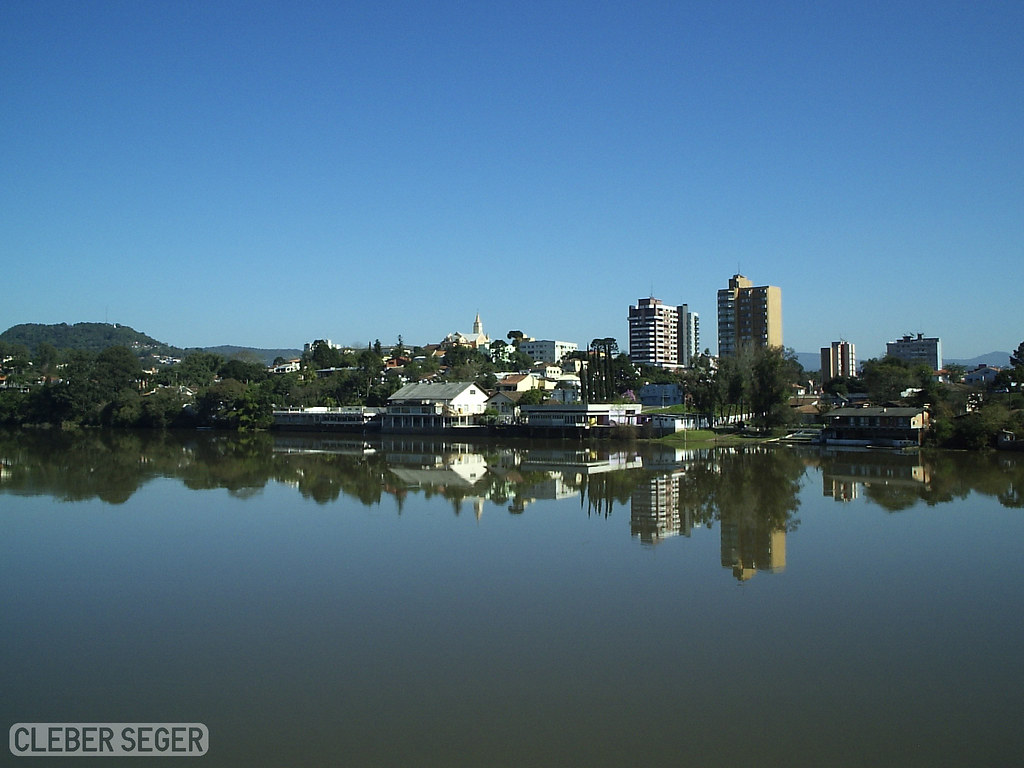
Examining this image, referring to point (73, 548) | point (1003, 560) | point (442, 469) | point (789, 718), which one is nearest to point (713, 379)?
point (442, 469)

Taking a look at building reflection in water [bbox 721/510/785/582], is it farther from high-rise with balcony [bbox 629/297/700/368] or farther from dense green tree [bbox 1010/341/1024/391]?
high-rise with balcony [bbox 629/297/700/368]

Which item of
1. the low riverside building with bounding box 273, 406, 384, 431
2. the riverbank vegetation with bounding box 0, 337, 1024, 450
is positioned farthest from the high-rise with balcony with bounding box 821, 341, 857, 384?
the low riverside building with bounding box 273, 406, 384, 431

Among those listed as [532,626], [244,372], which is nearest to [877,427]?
[532,626]

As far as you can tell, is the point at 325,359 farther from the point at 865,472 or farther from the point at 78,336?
Answer: the point at 78,336

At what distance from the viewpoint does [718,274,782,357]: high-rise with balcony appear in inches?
3157

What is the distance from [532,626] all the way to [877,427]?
98.8 ft

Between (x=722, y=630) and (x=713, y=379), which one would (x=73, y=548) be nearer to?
(x=722, y=630)

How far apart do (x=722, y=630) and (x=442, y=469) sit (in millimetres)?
22410

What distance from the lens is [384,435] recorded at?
168 feet

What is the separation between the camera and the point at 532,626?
10.5 m

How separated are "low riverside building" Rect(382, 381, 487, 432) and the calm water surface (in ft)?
91.3

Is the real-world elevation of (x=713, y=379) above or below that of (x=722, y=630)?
above

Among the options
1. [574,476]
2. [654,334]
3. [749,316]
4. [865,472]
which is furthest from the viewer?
[654,334]

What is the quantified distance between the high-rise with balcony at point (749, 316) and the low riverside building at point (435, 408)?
36073 millimetres
